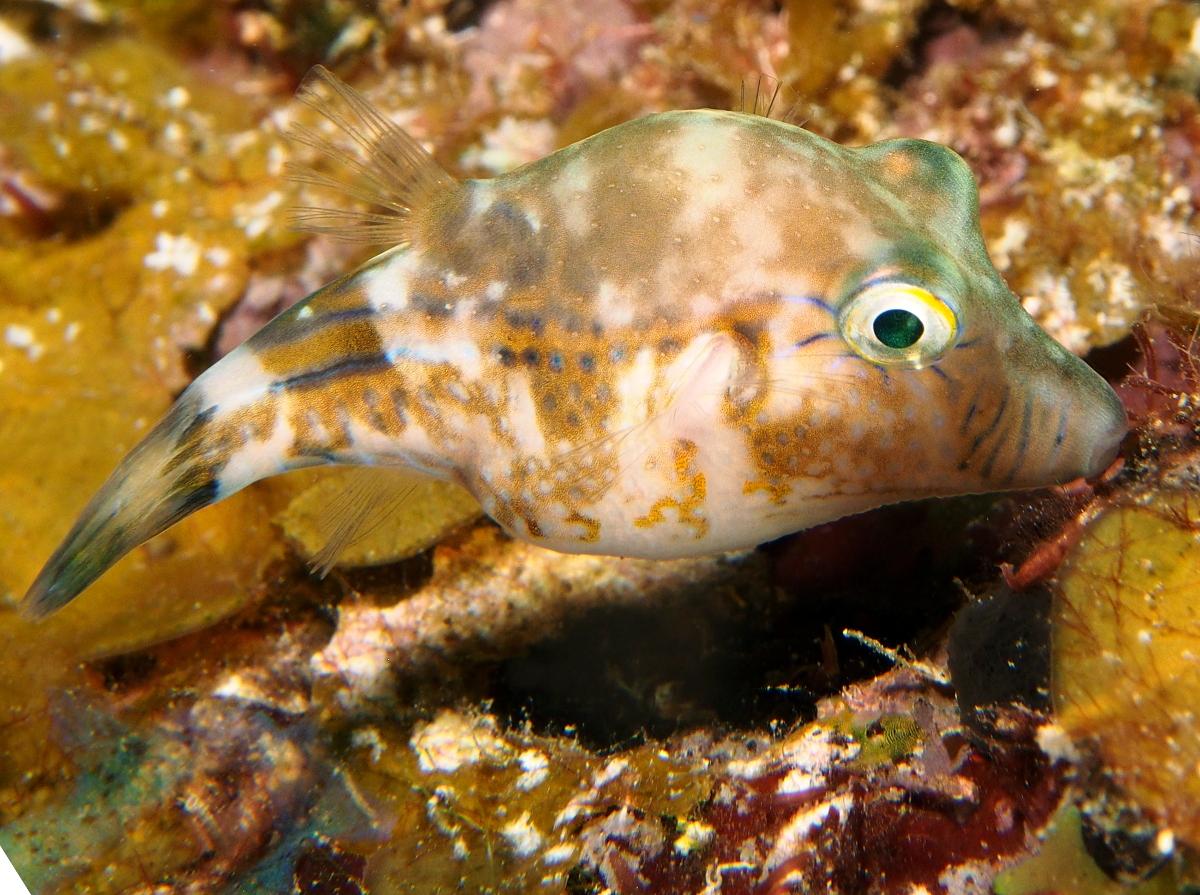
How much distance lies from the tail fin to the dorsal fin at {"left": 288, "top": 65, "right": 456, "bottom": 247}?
28.9 inches

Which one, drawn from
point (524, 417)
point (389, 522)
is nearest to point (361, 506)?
point (389, 522)

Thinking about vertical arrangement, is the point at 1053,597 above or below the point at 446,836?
above

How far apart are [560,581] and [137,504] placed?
1719mm

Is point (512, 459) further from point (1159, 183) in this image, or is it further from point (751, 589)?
point (1159, 183)

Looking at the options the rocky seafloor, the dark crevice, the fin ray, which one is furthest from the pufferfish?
the dark crevice

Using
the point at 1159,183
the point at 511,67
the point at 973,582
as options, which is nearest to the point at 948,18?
the point at 1159,183

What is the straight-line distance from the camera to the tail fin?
2.24 metres

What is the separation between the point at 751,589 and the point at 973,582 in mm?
957

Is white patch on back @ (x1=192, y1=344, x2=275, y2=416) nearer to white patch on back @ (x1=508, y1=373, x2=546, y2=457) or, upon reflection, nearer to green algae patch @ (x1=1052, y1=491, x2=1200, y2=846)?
white patch on back @ (x1=508, y1=373, x2=546, y2=457)

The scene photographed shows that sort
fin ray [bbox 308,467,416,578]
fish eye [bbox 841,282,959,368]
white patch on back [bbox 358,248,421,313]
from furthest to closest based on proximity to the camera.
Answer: fin ray [bbox 308,467,416,578] → white patch on back [bbox 358,248,421,313] → fish eye [bbox 841,282,959,368]

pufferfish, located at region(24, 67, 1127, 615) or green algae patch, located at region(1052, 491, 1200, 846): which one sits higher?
pufferfish, located at region(24, 67, 1127, 615)

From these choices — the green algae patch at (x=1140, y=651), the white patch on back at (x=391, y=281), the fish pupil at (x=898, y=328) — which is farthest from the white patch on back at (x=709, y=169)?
the green algae patch at (x=1140, y=651)

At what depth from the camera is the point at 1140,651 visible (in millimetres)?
1576

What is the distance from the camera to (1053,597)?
69.1 inches
